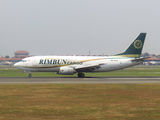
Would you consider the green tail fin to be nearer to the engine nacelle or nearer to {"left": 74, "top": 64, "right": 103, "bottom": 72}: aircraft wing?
{"left": 74, "top": 64, "right": 103, "bottom": 72}: aircraft wing

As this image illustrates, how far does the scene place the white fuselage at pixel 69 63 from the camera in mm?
46344

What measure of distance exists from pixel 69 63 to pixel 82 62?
2.71 m

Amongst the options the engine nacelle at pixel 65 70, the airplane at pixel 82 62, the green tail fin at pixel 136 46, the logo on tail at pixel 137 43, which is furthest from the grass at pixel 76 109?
the logo on tail at pixel 137 43

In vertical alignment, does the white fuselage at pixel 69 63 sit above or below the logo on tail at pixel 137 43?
below

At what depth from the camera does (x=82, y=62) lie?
4791cm

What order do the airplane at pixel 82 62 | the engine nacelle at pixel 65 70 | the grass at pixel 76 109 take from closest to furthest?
1. the grass at pixel 76 109
2. the engine nacelle at pixel 65 70
3. the airplane at pixel 82 62

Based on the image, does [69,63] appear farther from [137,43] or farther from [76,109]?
[76,109]

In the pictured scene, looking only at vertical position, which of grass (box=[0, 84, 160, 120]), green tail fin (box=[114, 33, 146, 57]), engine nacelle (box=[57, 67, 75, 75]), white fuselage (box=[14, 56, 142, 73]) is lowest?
grass (box=[0, 84, 160, 120])

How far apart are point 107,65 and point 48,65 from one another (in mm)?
11932

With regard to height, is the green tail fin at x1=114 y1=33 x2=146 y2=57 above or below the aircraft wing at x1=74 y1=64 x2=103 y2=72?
above

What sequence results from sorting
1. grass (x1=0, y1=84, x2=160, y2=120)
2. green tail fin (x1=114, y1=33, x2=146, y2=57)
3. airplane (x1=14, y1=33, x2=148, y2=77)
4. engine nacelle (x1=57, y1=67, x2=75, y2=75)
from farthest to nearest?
green tail fin (x1=114, y1=33, x2=146, y2=57) < airplane (x1=14, y1=33, x2=148, y2=77) < engine nacelle (x1=57, y1=67, x2=75, y2=75) < grass (x1=0, y1=84, x2=160, y2=120)

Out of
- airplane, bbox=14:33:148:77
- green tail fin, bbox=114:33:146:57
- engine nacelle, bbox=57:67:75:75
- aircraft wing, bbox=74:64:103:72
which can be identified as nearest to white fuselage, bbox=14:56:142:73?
airplane, bbox=14:33:148:77

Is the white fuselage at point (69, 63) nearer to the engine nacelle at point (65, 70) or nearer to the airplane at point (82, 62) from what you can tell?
the airplane at point (82, 62)

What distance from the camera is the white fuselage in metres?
46.3
